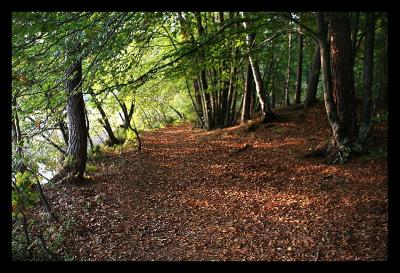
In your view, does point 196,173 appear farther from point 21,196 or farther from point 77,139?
point 21,196

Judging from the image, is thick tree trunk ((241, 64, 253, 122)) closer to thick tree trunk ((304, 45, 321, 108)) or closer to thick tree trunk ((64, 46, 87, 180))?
thick tree trunk ((304, 45, 321, 108))

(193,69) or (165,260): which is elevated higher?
(193,69)

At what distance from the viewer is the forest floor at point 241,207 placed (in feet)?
18.0

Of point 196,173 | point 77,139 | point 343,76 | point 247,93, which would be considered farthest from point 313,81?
point 77,139

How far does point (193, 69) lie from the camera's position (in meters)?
9.05

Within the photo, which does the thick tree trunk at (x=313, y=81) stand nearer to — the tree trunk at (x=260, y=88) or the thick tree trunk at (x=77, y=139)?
the tree trunk at (x=260, y=88)

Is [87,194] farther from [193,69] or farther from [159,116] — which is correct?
[159,116]

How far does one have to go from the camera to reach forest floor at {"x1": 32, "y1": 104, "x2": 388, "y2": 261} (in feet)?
18.0

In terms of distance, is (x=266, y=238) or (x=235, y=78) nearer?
(x=266, y=238)

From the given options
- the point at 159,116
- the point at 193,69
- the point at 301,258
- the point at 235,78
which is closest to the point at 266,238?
the point at 301,258

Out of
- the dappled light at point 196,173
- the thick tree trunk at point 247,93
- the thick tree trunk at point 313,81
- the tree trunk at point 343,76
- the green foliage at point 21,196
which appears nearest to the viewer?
the green foliage at point 21,196

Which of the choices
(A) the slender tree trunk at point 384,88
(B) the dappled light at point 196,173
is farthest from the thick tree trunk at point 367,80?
(A) the slender tree trunk at point 384,88

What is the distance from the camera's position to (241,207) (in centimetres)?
732

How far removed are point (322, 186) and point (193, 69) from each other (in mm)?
4690
